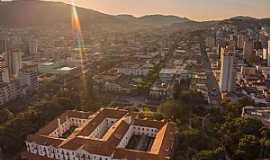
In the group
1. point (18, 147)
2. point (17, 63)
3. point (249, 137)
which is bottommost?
point (18, 147)

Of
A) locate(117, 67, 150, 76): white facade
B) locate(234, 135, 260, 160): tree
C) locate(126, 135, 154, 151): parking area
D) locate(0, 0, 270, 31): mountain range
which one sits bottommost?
locate(126, 135, 154, 151): parking area

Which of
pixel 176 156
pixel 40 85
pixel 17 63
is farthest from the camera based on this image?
pixel 17 63

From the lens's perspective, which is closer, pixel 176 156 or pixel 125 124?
pixel 176 156

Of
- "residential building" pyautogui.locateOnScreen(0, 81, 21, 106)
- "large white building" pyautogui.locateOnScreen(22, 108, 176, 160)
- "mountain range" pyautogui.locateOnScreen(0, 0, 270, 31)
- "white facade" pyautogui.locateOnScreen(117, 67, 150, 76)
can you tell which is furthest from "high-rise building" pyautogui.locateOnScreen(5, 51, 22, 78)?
"mountain range" pyautogui.locateOnScreen(0, 0, 270, 31)

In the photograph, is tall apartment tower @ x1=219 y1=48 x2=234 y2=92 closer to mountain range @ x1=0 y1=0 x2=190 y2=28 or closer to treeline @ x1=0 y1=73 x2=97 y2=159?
treeline @ x1=0 y1=73 x2=97 y2=159

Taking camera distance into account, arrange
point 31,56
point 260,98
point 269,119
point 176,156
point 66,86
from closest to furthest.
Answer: point 176,156, point 269,119, point 260,98, point 66,86, point 31,56

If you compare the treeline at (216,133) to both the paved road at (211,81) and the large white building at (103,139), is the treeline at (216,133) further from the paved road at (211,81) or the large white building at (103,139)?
the paved road at (211,81)

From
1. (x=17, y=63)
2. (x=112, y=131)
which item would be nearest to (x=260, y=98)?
(x=112, y=131)

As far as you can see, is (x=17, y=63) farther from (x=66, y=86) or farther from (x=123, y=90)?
(x=123, y=90)
